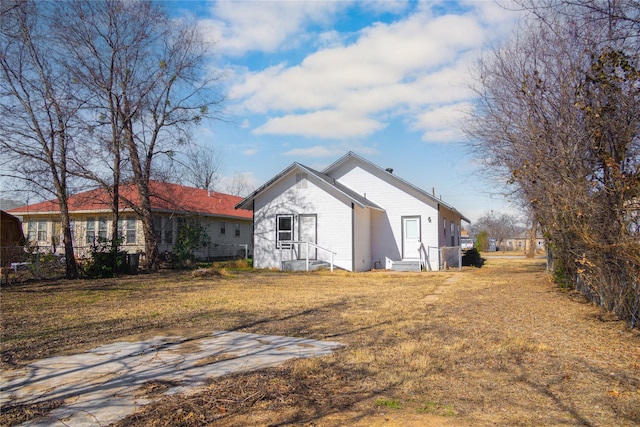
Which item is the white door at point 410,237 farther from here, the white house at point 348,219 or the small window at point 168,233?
the small window at point 168,233

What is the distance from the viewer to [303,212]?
21.0m

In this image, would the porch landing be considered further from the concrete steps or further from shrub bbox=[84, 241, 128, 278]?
shrub bbox=[84, 241, 128, 278]

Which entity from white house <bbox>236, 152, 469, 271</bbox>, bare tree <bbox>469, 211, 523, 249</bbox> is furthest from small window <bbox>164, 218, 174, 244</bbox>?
bare tree <bbox>469, 211, 523, 249</bbox>

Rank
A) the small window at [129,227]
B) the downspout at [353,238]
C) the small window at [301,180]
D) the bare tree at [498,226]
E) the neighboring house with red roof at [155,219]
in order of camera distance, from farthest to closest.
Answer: the bare tree at [498,226] → the small window at [129,227] → the neighboring house with red roof at [155,219] → the small window at [301,180] → the downspout at [353,238]

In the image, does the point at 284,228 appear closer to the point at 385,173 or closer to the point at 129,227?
the point at 385,173

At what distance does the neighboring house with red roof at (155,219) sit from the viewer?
22.2m

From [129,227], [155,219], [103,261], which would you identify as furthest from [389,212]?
[129,227]

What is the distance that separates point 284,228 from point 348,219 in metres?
3.10

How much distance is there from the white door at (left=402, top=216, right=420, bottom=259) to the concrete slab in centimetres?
1583

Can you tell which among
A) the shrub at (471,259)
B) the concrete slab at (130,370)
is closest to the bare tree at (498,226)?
the shrub at (471,259)

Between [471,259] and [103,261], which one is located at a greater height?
[103,261]

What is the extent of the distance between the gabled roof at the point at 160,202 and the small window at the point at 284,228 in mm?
4821

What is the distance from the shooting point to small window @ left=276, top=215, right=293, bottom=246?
21141 millimetres

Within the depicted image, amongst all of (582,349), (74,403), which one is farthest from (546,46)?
(74,403)
